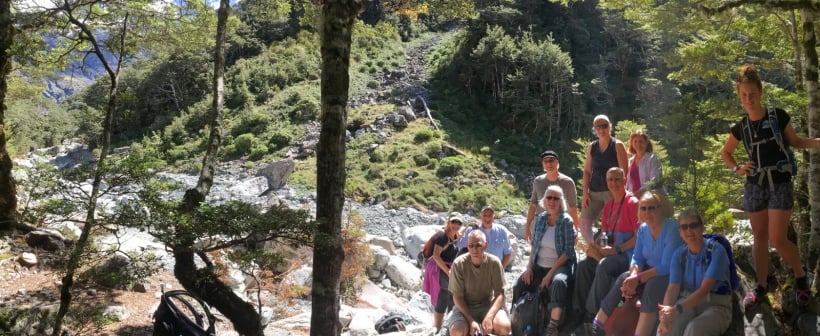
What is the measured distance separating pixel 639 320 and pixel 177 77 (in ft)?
123

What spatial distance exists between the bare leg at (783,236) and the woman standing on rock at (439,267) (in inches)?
115

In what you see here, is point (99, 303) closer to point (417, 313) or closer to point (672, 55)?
point (417, 313)

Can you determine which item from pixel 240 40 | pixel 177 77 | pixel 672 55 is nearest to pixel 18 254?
pixel 672 55

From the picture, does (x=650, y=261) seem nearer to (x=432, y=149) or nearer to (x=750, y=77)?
(x=750, y=77)

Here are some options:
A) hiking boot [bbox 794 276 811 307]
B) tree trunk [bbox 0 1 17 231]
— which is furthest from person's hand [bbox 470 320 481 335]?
tree trunk [bbox 0 1 17 231]

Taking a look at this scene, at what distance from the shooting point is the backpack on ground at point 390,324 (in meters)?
7.22

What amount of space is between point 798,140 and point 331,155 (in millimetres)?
3545

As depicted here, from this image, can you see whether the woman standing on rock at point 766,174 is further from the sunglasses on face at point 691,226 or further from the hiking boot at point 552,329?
the hiking boot at point 552,329

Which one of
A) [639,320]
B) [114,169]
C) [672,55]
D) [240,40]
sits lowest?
[639,320]

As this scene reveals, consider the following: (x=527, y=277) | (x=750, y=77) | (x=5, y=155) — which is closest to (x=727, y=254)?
(x=750, y=77)

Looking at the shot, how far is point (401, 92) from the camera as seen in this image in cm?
2923

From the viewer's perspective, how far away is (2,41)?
5836mm

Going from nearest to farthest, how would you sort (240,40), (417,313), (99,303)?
(99,303), (417,313), (240,40)

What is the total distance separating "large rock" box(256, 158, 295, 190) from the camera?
1977 cm
